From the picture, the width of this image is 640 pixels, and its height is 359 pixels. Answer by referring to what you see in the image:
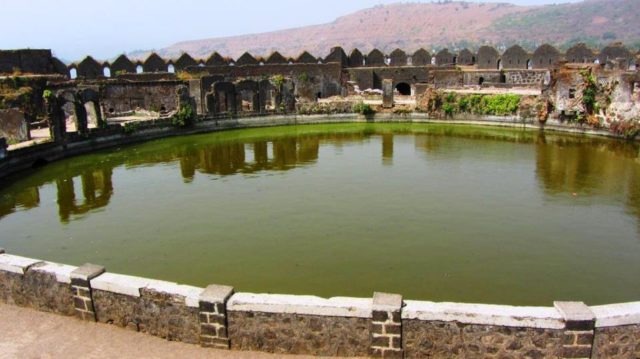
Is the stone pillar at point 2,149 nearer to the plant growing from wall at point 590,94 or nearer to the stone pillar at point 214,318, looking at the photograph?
the stone pillar at point 214,318

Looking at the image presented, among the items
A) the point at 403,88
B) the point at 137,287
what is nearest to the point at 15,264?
the point at 137,287

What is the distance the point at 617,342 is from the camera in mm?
4867

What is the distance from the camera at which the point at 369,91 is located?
33.8 m

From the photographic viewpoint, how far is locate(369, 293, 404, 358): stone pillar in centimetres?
501

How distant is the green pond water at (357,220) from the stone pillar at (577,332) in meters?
2.32

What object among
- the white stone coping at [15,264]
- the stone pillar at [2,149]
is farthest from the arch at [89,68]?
the white stone coping at [15,264]

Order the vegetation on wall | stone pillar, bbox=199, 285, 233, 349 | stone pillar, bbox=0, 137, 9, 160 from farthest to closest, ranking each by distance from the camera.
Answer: the vegetation on wall < stone pillar, bbox=0, 137, 9, 160 < stone pillar, bbox=199, 285, 233, 349

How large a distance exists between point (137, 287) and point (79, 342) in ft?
2.76

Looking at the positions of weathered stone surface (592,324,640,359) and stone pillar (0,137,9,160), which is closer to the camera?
weathered stone surface (592,324,640,359)

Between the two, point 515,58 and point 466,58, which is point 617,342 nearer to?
point 515,58

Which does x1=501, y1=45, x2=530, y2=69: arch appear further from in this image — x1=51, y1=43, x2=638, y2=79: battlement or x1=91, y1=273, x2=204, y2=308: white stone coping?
x1=91, y1=273, x2=204, y2=308: white stone coping

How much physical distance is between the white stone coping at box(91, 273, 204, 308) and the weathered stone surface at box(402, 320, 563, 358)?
2.21 meters

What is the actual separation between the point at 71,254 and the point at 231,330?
17.2ft

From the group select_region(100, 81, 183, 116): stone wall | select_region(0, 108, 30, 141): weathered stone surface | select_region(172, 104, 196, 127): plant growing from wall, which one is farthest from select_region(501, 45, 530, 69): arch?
select_region(0, 108, 30, 141): weathered stone surface
